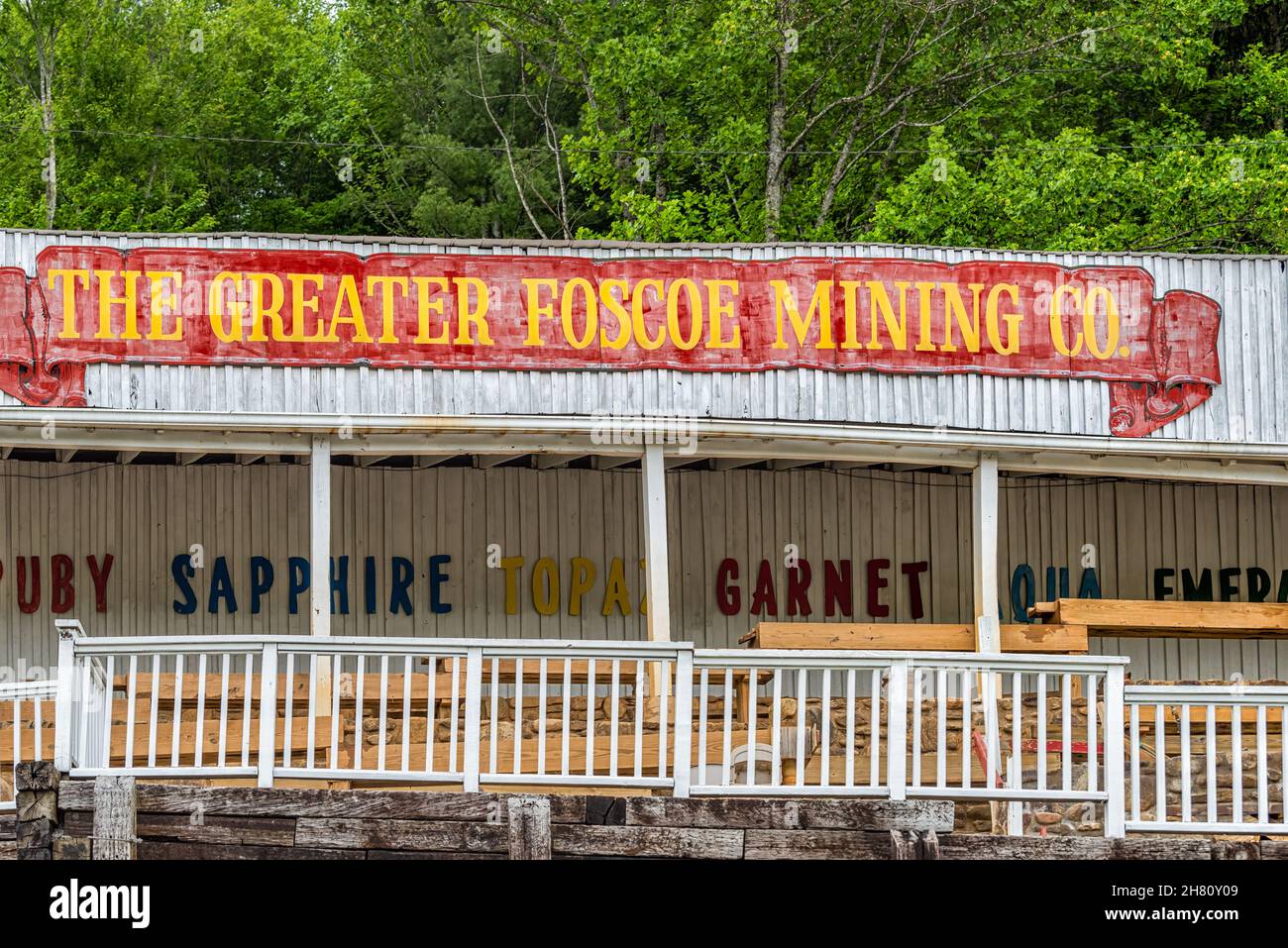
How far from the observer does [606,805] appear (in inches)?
434

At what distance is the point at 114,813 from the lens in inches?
431

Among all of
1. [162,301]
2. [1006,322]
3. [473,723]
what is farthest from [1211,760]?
[162,301]

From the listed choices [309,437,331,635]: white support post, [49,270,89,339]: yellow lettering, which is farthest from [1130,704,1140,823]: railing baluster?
[49,270,89,339]: yellow lettering

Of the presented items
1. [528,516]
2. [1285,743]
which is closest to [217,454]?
[528,516]

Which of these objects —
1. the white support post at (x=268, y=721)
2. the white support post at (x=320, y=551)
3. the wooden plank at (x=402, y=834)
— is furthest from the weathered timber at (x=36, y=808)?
the white support post at (x=320, y=551)

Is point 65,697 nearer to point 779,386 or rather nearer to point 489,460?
point 489,460

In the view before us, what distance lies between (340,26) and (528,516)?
24.3 meters

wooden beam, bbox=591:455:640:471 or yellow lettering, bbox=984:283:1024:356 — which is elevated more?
yellow lettering, bbox=984:283:1024:356

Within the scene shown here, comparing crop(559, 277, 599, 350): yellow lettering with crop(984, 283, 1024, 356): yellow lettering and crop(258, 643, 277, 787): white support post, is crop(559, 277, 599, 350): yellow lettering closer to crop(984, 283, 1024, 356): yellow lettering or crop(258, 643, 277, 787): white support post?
crop(984, 283, 1024, 356): yellow lettering

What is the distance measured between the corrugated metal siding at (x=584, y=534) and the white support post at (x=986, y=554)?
230cm

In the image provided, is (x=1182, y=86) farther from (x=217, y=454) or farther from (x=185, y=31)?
(x=217, y=454)

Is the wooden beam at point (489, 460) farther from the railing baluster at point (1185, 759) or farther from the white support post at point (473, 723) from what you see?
the railing baluster at point (1185, 759)

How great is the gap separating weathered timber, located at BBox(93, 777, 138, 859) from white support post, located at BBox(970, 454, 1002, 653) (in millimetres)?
8245

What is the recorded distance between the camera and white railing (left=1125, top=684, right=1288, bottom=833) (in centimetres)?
1099
